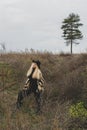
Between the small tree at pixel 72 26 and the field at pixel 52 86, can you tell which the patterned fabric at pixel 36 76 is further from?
the small tree at pixel 72 26

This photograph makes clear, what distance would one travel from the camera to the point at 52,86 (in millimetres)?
20531

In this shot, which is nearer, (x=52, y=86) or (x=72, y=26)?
(x=52, y=86)

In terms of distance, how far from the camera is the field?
46.5ft

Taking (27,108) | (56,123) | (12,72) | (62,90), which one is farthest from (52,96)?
(56,123)

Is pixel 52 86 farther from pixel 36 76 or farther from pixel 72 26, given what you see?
pixel 72 26

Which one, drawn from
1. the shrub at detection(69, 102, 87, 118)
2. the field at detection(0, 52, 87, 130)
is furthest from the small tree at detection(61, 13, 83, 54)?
the shrub at detection(69, 102, 87, 118)

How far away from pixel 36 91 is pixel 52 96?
199cm

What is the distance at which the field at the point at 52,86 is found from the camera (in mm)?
14180

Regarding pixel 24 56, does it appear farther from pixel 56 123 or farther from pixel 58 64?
pixel 56 123

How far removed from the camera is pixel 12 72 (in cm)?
2241

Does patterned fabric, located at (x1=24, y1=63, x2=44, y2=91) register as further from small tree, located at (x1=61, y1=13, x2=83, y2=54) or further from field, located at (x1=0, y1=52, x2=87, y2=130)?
small tree, located at (x1=61, y1=13, x2=83, y2=54)

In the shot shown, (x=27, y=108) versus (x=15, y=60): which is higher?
(x=15, y=60)

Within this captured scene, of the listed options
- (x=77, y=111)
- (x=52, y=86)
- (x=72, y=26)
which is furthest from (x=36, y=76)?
(x=72, y=26)

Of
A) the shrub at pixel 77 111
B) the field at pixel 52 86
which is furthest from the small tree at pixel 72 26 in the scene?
the shrub at pixel 77 111
